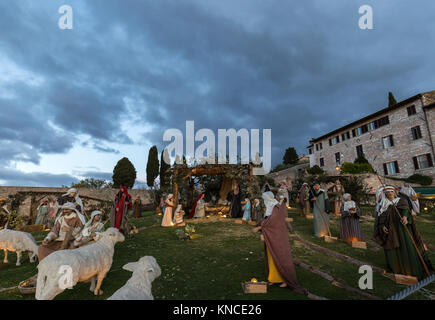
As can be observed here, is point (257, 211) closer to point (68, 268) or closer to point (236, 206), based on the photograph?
point (236, 206)

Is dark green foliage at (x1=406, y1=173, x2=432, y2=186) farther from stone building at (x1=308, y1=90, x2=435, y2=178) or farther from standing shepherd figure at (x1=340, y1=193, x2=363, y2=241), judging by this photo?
standing shepherd figure at (x1=340, y1=193, x2=363, y2=241)

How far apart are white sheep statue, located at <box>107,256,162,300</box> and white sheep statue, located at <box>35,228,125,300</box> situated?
3.44 feet

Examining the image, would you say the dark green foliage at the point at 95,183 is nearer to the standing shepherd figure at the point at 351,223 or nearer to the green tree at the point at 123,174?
the green tree at the point at 123,174

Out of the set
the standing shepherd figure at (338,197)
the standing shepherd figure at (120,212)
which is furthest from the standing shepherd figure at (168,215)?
the standing shepherd figure at (338,197)

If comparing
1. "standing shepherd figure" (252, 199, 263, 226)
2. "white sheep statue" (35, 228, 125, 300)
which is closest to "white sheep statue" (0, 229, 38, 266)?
"white sheep statue" (35, 228, 125, 300)

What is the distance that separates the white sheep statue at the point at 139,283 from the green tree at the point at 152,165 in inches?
1560

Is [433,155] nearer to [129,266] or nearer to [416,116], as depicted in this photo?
[416,116]

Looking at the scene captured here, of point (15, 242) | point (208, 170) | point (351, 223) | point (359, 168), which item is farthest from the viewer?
point (359, 168)

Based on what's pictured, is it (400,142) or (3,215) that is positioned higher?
(400,142)

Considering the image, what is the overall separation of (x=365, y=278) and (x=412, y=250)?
1528mm

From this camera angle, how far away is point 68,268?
3092mm

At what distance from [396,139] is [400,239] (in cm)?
2784

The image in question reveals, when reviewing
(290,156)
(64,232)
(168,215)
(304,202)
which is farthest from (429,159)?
(64,232)

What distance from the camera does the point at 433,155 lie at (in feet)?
72.4
